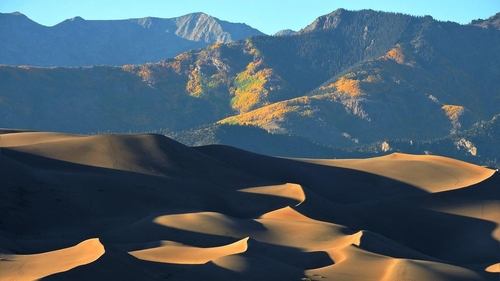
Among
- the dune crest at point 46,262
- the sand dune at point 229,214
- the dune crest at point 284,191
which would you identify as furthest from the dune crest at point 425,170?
the dune crest at point 46,262

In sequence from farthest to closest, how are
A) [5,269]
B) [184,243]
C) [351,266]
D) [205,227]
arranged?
1. [205,227]
2. [184,243]
3. [351,266]
4. [5,269]

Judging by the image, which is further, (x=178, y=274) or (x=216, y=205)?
(x=216, y=205)

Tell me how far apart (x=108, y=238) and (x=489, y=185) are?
41194 mm

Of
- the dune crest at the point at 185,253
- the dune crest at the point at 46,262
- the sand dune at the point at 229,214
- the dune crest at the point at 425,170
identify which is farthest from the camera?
the dune crest at the point at 425,170

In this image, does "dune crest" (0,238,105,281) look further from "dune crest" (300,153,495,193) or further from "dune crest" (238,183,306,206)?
"dune crest" (300,153,495,193)

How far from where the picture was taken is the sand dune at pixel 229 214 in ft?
164

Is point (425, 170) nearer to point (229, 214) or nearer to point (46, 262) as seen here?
point (229, 214)

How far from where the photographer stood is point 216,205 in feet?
254

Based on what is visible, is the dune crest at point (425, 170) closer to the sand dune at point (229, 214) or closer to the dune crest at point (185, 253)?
the sand dune at point (229, 214)

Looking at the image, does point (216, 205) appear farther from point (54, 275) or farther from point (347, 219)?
point (54, 275)

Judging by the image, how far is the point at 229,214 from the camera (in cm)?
7562

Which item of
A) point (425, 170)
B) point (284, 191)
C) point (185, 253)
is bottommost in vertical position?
point (284, 191)

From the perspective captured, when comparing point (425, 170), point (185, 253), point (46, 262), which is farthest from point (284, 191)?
point (46, 262)

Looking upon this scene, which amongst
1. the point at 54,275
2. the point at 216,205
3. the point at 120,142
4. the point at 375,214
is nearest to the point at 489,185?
the point at 375,214
